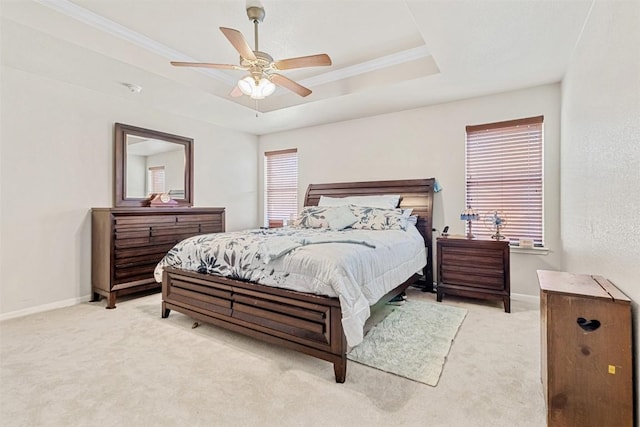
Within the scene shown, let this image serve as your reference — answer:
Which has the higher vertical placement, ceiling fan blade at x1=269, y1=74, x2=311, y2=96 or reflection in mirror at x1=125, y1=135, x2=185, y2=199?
A: ceiling fan blade at x1=269, y1=74, x2=311, y2=96

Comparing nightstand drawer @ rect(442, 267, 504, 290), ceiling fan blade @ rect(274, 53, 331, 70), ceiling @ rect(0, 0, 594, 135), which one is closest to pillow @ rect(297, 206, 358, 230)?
nightstand drawer @ rect(442, 267, 504, 290)

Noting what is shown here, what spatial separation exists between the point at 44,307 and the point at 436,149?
504cm


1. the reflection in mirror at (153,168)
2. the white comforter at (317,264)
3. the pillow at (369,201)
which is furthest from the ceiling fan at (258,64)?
the reflection in mirror at (153,168)

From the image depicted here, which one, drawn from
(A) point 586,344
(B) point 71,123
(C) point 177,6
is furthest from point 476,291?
(B) point 71,123

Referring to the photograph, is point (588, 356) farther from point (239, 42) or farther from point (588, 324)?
point (239, 42)

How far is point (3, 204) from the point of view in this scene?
9.91 ft

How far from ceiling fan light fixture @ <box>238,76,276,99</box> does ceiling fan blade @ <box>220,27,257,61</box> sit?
22 cm

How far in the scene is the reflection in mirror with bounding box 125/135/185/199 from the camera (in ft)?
13.2

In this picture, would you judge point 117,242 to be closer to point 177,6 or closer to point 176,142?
point 176,142

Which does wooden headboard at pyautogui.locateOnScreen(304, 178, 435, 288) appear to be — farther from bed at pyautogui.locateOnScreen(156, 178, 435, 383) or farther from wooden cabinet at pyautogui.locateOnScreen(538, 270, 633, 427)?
wooden cabinet at pyautogui.locateOnScreen(538, 270, 633, 427)

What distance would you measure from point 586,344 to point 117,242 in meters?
4.09

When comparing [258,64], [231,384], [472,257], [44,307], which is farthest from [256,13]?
[44,307]

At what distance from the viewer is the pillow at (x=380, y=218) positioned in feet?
11.9

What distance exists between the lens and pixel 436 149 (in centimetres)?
411
